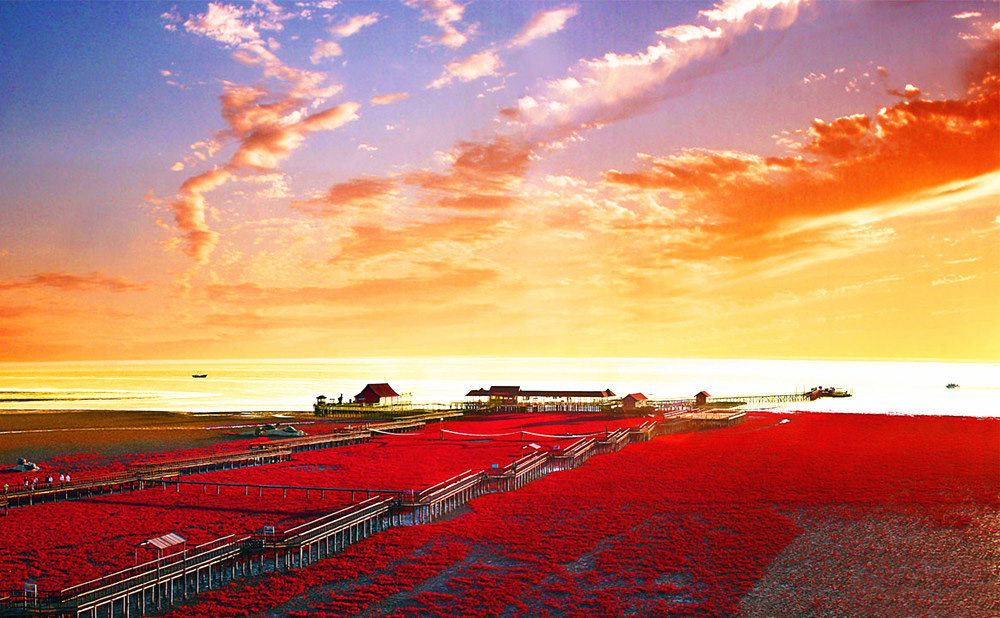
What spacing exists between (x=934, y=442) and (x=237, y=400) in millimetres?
119309

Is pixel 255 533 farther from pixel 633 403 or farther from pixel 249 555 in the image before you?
pixel 633 403

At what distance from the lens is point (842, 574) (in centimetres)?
2622

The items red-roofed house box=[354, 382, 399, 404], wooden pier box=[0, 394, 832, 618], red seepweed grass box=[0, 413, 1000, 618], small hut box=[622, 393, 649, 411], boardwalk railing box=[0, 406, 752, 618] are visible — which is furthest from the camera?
red-roofed house box=[354, 382, 399, 404]

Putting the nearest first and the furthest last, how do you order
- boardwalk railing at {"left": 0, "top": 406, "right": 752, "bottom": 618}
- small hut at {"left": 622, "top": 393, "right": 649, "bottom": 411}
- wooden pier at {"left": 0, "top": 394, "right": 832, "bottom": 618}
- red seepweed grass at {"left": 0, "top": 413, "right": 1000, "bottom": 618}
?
1. boardwalk railing at {"left": 0, "top": 406, "right": 752, "bottom": 618}
2. wooden pier at {"left": 0, "top": 394, "right": 832, "bottom": 618}
3. red seepweed grass at {"left": 0, "top": 413, "right": 1000, "bottom": 618}
4. small hut at {"left": 622, "top": 393, "right": 649, "bottom": 411}

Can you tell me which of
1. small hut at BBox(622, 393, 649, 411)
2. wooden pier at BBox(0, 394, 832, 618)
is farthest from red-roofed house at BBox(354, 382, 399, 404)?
wooden pier at BBox(0, 394, 832, 618)

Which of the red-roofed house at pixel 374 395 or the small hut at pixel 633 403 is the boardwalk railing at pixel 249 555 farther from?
the red-roofed house at pixel 374 395

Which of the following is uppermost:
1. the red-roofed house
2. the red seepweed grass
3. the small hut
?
the red-roofed house

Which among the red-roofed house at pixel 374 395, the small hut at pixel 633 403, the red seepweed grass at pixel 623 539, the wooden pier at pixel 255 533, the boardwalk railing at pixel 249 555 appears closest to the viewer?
the boardwalk railing at pixel 249 555

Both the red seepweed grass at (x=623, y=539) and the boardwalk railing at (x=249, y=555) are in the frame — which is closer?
the boardwalk railing at (x=249, y=555)

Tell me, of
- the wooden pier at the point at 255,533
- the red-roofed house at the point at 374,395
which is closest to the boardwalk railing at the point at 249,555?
the wooden pier at the point at 255,533

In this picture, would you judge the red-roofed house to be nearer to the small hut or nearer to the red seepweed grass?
the small hut

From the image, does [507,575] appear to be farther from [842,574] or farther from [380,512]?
[842,574]


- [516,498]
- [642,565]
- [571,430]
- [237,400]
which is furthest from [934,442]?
[237,400]

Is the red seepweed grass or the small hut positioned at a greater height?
the small hut
